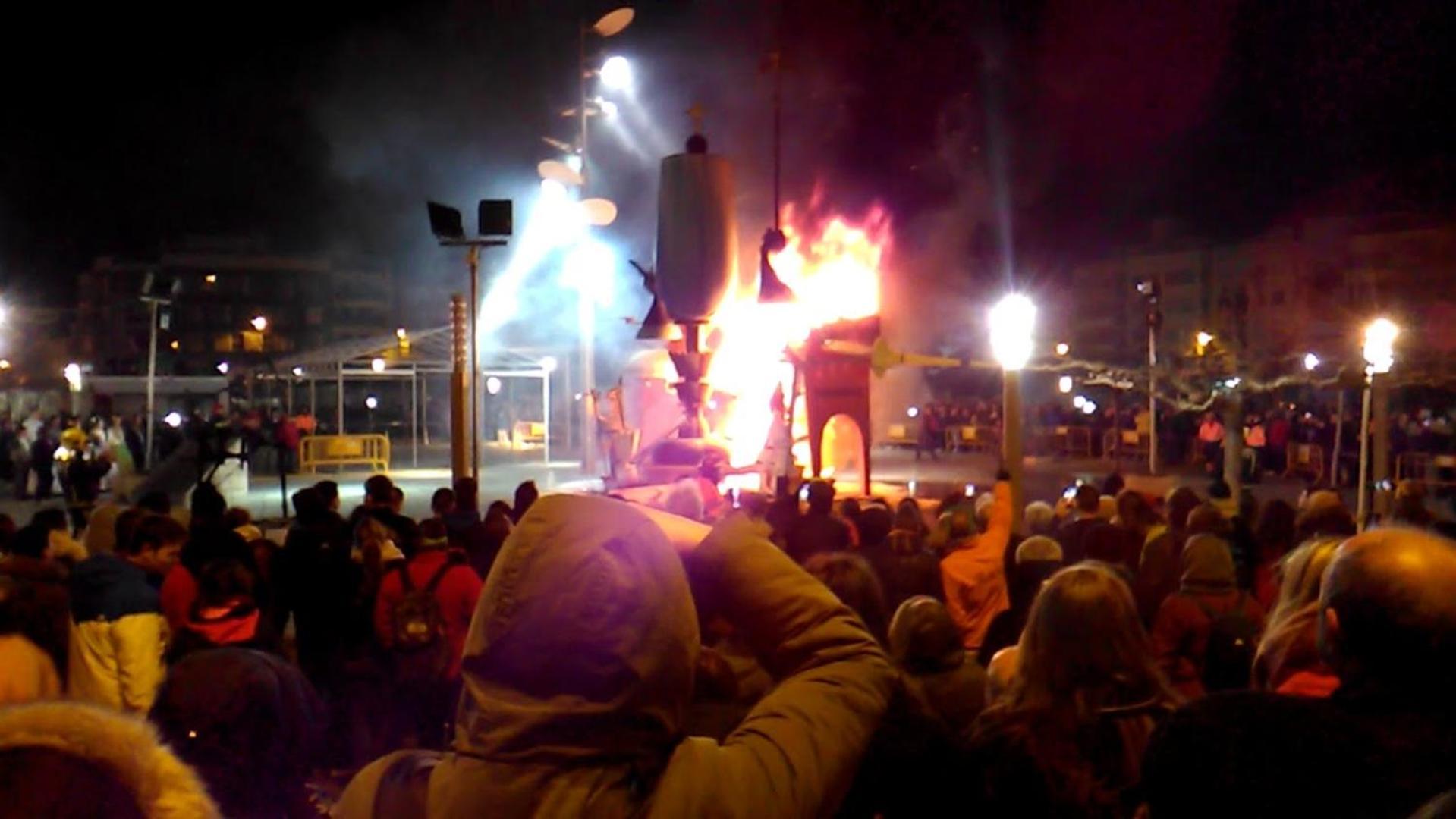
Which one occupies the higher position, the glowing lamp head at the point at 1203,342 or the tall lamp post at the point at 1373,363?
the glowing lamp head at the point at 1203,342

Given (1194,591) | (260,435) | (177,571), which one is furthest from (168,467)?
(1194,591)

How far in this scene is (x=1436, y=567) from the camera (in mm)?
2217

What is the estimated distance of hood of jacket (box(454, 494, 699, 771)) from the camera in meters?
1.60

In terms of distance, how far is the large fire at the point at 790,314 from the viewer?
20484 millimetres

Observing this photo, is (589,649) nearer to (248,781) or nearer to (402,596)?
(248,781)

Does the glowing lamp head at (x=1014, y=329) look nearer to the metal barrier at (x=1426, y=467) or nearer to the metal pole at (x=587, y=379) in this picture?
the metal barrier at (x=1426, y=467)

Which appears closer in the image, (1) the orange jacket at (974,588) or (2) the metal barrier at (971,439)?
(1) the orange jacket at (974,588)

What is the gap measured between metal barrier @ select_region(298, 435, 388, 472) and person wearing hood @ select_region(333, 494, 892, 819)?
A: 86.2ft

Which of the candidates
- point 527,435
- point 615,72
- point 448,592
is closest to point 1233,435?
point 615,72

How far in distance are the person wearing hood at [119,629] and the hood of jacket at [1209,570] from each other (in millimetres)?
4036

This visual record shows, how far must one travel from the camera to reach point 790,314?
22.5 m

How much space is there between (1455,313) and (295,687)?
41191 mm

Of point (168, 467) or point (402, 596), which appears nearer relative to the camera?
point (402, 596)

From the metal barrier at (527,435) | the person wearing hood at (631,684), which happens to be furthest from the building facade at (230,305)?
the person wearing hood at (631,684)
